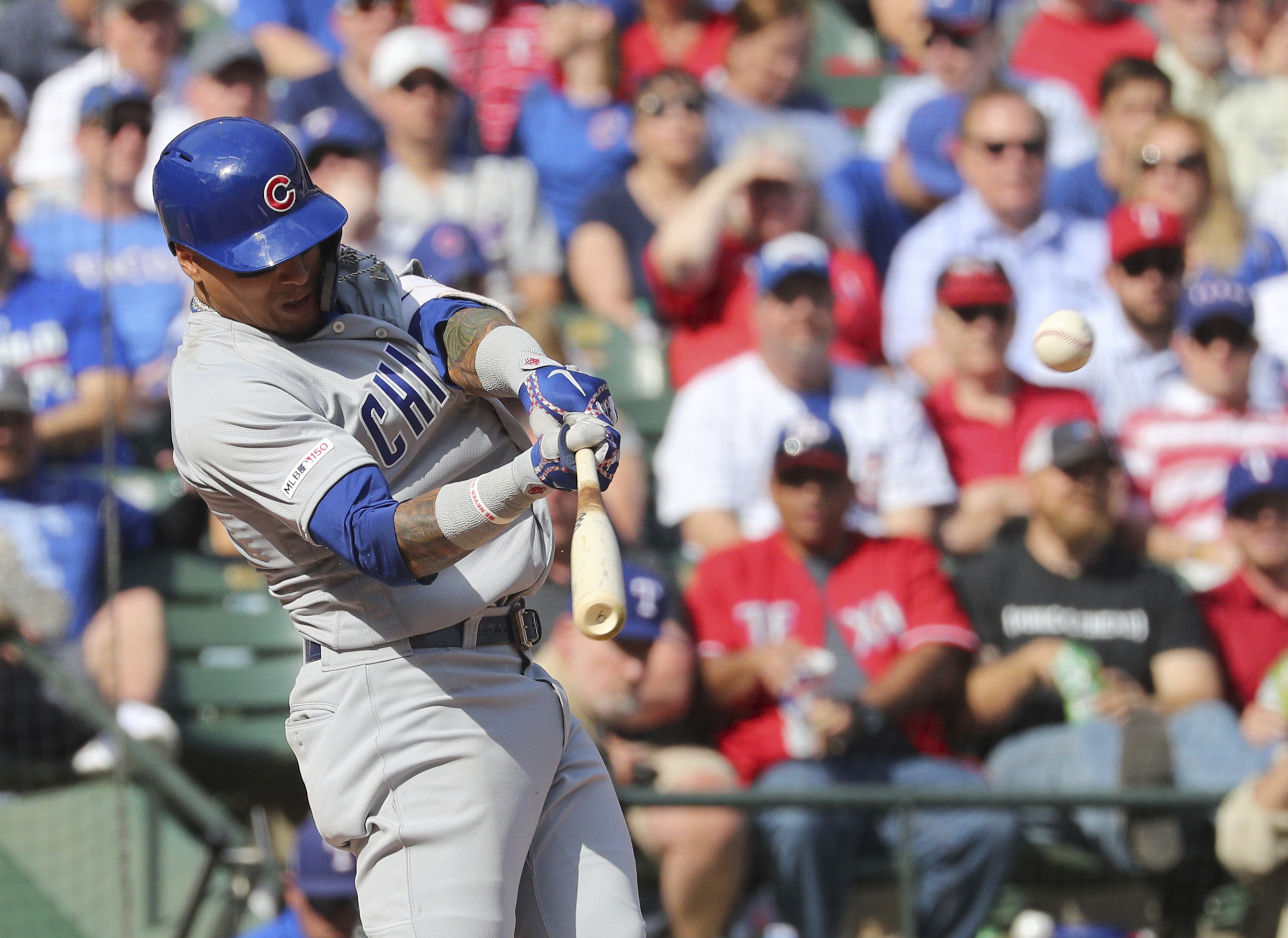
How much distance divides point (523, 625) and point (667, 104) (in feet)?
11.2

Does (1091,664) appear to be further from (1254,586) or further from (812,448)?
(812,448)

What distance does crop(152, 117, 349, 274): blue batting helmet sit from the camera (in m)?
2.41

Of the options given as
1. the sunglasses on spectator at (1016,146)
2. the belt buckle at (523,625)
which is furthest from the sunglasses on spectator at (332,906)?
the sunglasses on spectator at (1016,146)

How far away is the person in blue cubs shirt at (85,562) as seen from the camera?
4633 mm

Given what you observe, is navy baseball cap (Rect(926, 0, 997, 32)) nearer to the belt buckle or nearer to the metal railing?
the metal railing

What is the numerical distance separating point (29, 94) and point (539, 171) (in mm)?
1970

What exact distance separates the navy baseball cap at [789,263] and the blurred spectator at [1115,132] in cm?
136

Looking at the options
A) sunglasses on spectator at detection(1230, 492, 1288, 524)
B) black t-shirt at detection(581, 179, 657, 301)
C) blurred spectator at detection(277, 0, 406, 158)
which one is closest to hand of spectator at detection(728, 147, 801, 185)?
black t-shirt at detection(581, 179, 657, 301)

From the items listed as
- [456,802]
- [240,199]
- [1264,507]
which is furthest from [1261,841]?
[240,199]

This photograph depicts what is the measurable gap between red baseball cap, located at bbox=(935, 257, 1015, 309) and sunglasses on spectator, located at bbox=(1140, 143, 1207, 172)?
930mm

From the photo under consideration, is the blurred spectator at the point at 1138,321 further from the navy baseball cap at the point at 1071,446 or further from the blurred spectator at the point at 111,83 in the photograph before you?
the blurred spectator at the point at 111,83

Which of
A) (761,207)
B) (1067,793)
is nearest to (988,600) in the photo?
(1067,793)

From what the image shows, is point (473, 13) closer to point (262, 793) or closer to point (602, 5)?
point (602, 5)

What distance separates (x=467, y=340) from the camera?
2600mm
